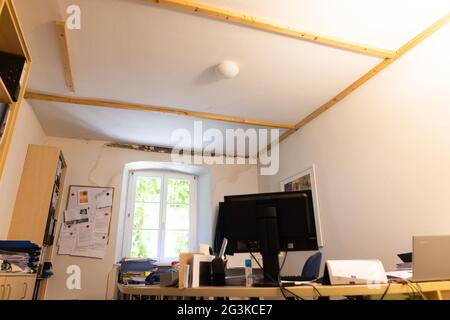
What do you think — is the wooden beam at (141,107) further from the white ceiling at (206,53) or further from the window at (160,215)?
the window at (160,215)

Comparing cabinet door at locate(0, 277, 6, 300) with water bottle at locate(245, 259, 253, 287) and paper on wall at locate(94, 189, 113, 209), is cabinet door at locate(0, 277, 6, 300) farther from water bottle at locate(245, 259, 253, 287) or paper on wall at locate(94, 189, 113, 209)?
paper on wall at locate(94, 189, 113, 209)

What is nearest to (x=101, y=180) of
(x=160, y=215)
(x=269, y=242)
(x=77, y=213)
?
(x=77, y=213)

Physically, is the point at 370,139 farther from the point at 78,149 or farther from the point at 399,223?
the point at 78,149

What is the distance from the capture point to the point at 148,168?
4699 millimetres

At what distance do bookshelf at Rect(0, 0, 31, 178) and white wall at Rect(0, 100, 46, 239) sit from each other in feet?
3.96

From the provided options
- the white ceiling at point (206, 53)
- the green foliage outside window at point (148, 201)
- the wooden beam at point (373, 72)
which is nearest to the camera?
the white ceiling at point (206, 53)

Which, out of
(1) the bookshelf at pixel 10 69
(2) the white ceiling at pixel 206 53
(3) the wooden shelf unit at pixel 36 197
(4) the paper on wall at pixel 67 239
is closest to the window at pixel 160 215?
(4) the paper on wall at pixel 67 239

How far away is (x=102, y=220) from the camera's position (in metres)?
3.95

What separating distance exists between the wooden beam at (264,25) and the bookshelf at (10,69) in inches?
33.4

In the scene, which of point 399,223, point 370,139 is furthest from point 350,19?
point 399,223

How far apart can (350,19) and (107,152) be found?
11.2 feet

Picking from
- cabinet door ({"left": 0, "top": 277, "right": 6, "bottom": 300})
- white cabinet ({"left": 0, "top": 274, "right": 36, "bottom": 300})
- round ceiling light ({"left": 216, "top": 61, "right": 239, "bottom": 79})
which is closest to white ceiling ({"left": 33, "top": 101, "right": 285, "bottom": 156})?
round ceiling light ({"left": 216, "top": 61, "right": 239, "bottom": 79})

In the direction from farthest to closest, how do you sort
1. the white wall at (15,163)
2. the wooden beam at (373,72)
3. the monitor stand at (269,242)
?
1. the white wall at (15,163)
2. the wooden beam at (373,72)
3. the monitor stand at (269,242)

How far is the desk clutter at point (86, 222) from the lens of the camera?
3760 millimetres
